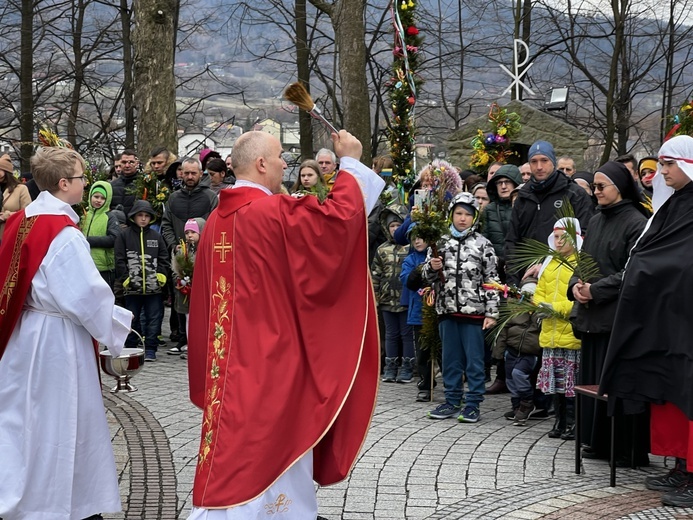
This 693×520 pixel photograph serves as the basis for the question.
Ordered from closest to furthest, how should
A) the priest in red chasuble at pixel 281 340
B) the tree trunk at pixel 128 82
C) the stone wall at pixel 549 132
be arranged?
1. the priest in red chasuble at pixel 281 340
2. the stone wall at pixel 549 132
3. the tree trunk at pixel 128 82

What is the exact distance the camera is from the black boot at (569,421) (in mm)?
8273

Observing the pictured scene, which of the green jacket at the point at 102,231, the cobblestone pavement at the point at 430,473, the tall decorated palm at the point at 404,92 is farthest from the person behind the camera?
the green jacket at the point at 102,231

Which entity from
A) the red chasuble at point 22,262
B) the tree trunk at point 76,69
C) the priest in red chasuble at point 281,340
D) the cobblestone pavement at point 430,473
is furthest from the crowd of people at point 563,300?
the tree trunk at point 76,69

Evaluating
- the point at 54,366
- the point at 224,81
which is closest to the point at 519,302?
the point at 54,366

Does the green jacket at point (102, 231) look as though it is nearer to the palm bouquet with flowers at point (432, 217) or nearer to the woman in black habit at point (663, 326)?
the palm bouquet with flowers at point (432, 217)

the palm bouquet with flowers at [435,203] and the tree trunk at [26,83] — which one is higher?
the tree trunk at [26,83]

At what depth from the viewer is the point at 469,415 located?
8.80m

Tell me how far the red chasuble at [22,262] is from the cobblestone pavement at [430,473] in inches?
54.3

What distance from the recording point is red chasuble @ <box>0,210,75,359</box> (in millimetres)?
5551

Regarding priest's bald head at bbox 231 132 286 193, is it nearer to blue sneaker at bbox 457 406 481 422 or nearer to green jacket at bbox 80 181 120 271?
blue sneaker at bbox 457 406 481 422

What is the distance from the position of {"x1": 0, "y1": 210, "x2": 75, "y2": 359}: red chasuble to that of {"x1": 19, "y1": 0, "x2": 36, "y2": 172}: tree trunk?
20.1 meters

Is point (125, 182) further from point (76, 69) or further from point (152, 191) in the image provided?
point (76, 69)

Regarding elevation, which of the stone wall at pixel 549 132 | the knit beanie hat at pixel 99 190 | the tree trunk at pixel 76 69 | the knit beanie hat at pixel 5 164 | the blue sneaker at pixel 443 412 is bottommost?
the blue sneaker at pixel 443 412

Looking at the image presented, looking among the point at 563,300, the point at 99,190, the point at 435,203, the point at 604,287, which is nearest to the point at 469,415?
the point at 563,300
